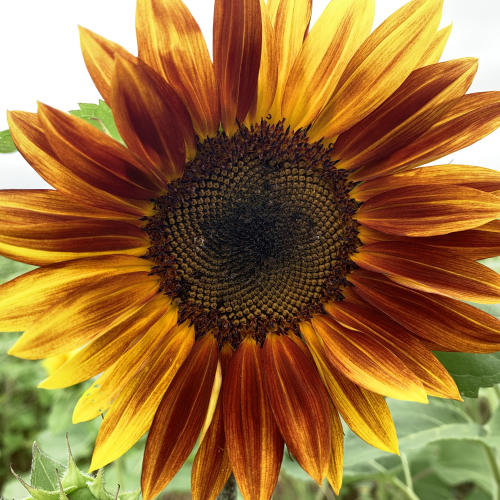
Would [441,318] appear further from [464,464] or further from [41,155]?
[464,464]

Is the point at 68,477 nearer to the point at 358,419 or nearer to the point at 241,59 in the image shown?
the point at 358,419

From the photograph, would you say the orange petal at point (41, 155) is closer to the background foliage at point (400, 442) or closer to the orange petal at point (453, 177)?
the background foliage at point (400, 442)

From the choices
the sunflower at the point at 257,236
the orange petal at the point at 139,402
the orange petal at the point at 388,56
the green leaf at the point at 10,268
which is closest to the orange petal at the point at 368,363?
the sunflower at the point at 257,236

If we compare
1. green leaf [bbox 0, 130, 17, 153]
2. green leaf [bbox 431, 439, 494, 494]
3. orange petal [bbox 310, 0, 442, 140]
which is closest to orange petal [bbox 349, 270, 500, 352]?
orange petal [bbox 310, 0, 442, 140]

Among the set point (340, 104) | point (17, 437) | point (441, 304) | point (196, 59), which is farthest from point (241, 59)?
point (17, 437)

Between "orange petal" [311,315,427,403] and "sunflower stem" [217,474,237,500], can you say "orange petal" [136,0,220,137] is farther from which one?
"sunflower stem" [217,474,237,500]
